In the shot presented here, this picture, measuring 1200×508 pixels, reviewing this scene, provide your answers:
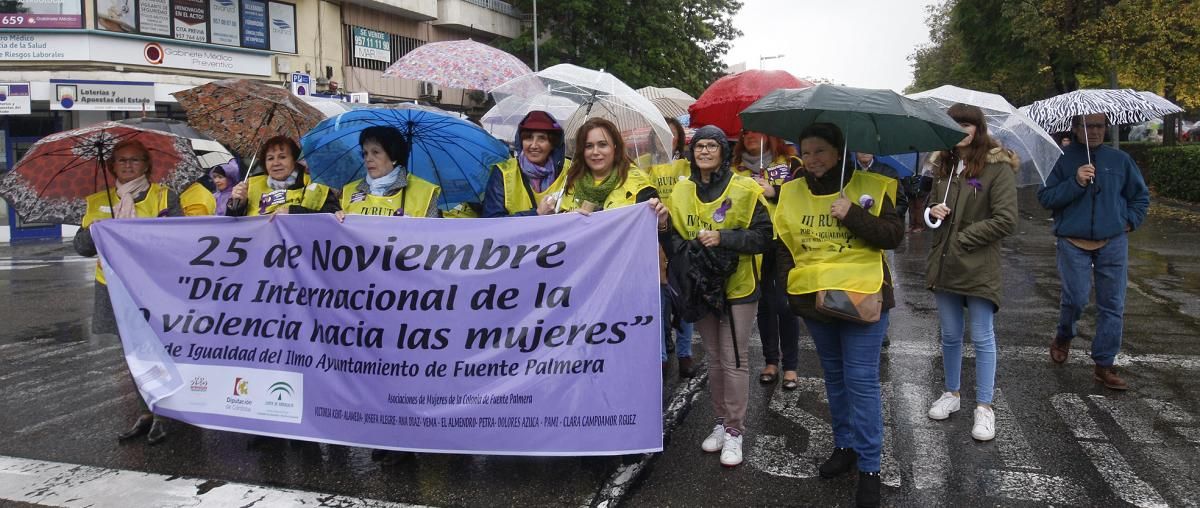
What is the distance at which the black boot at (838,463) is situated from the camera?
162 inches

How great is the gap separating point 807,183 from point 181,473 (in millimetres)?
3460

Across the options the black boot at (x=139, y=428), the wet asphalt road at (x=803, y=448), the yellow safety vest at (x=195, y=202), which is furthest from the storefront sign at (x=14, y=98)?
the black boot at (x=139, y=428)

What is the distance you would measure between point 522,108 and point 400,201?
1761mm

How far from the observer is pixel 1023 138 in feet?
16.0

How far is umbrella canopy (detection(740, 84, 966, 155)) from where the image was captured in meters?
3.52

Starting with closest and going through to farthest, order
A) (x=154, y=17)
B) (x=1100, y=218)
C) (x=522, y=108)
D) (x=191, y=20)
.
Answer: (x=1100, y=218), (x=522, y=108), (x=154, y=17), (x=191, y=20)

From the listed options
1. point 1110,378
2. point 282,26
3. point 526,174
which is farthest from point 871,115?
point 282,26

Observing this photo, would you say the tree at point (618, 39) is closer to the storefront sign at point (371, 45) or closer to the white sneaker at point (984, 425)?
the storefront sign at point (371, 45)

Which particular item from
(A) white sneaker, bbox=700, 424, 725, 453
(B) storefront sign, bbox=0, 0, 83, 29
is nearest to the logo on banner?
(B) storefront sign, bbox=0, 0, 83, 29

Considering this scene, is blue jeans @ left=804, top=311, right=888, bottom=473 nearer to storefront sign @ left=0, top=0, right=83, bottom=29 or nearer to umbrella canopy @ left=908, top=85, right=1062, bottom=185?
umbrella canopy @ left=908, top=85, right=1062, bottom=185

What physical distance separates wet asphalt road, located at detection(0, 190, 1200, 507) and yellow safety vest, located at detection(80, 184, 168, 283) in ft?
4.14

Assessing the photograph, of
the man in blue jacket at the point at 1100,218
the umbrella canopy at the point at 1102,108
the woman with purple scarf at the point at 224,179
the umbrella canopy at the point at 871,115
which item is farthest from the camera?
the woman with purple scarf at the point at 224,179

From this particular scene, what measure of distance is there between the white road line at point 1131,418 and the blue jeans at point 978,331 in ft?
2.60

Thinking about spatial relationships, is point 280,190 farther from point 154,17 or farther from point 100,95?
point 154,17
